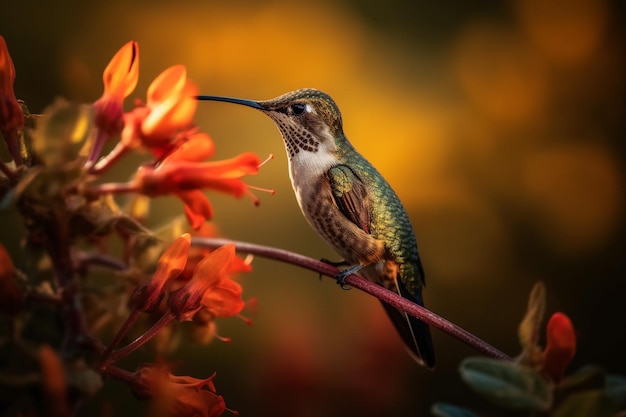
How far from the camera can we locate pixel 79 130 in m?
0.50

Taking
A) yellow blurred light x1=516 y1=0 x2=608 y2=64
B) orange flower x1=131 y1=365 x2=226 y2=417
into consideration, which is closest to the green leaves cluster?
orange flower x1=131 y1=365 x2=226 y2=417

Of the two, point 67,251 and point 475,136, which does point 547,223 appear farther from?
point 67,251

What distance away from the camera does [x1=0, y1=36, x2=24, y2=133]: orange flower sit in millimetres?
582

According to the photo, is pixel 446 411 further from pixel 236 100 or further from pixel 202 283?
pixel 236 100

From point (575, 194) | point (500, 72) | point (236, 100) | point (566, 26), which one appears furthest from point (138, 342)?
point (566, 26)

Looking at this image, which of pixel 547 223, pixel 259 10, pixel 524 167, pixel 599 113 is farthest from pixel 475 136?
pixel 259 10

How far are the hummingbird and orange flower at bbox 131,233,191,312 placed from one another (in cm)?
34

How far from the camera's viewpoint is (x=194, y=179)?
1.89ft

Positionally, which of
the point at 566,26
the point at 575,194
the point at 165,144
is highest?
the point at 566,26

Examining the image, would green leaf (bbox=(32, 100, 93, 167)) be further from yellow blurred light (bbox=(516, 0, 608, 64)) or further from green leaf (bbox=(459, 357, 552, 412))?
yellow blurred light (bbox=(516, 0, 608, 64))

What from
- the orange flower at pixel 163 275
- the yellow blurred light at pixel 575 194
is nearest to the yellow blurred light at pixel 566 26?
the yellow blurred light at pixel 575 194

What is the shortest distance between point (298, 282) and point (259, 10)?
3.36 ft

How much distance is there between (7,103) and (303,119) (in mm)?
490

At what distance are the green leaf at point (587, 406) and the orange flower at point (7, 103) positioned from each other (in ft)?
1.49
